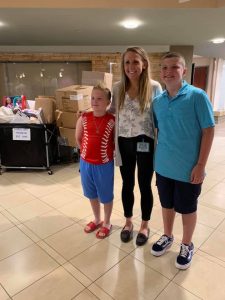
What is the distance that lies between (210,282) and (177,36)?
12.6 feet

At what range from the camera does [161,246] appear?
1.79 metres

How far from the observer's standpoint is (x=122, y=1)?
261cm

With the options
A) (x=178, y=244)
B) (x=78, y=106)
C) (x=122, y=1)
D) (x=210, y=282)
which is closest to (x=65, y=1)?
(x=122, y=1)

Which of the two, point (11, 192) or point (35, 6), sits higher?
point (35, 6)

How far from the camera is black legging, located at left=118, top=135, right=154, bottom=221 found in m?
1.69

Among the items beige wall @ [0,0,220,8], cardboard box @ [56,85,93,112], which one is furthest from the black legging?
beige wall @ [0,0,220,8]

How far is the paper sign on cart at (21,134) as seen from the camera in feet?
10.7

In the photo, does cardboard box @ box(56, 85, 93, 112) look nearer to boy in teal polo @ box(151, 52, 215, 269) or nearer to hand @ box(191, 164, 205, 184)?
boy in teal polo @ box(151, 52, 215, 269)

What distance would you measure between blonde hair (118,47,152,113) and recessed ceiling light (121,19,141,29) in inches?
73.0

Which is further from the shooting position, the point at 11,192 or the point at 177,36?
the point at 177,36

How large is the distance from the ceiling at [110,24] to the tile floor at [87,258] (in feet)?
6.85

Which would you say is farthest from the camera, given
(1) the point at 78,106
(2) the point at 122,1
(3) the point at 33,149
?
(3) the point at 33,149

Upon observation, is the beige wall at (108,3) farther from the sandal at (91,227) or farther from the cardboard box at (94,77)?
the sandal at (91,227)

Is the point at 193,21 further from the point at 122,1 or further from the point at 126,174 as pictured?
the point at 126,174
